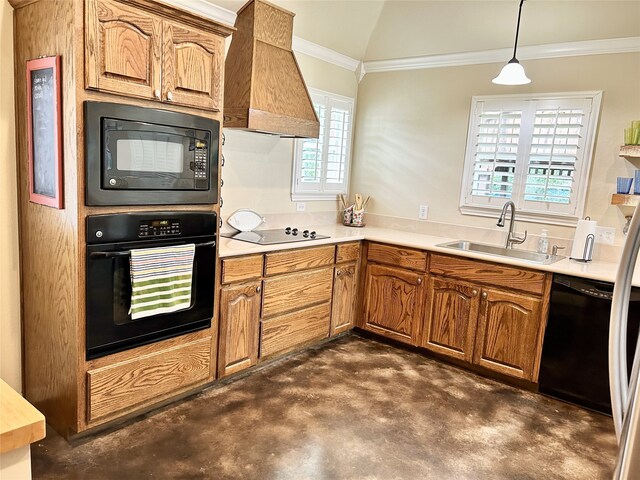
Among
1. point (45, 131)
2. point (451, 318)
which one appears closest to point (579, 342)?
point (451, 318)

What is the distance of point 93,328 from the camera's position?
84.8 inches

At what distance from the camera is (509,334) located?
3.14m

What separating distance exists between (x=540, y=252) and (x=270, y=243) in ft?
6.68

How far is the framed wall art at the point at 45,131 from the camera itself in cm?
203

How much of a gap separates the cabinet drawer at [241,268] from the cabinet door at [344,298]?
32.7 inches

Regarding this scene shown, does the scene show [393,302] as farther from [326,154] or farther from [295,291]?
[326,154]

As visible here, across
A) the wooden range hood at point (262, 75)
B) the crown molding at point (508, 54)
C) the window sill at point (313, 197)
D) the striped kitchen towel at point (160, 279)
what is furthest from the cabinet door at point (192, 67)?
the crown molding at point (508, 54)

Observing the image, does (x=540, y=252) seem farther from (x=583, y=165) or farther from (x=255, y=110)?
(x=255, y=110)

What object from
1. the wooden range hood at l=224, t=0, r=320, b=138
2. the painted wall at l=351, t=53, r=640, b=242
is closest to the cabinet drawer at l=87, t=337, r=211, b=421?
the wooden range hood at l=224, t=0, r=320, b=138

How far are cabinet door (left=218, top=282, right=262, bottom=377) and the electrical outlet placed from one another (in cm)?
239

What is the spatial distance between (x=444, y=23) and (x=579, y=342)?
8.26 ft

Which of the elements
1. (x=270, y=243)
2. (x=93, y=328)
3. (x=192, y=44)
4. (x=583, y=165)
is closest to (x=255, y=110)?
(x=192, y=44)

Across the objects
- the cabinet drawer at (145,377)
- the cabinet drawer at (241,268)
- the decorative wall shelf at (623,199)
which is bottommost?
the cabinet drawer at (145,377)

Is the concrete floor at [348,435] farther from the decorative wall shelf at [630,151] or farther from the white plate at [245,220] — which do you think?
the decorative wall shelf at [630,151]
